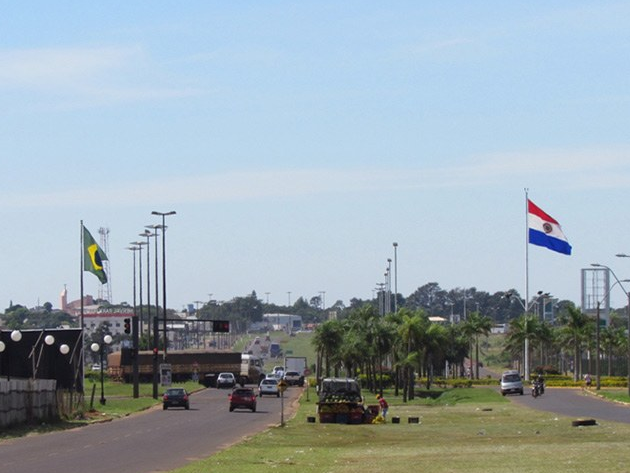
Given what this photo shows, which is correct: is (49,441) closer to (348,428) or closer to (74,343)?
(348,428)

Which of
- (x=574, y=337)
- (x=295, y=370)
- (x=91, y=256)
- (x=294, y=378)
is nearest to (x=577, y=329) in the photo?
(x=574, y=337)

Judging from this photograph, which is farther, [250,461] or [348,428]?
[348,428]

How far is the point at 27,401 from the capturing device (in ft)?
185

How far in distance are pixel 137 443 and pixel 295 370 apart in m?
86.7

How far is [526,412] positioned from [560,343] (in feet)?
308

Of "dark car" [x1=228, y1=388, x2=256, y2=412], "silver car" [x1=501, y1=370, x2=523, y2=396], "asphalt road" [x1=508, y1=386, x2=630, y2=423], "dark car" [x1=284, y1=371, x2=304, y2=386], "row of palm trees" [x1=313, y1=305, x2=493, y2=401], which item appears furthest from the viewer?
"dark car" [x1=284, y1=371, x2=304, y2=386]

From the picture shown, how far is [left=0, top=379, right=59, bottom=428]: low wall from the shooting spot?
52.3 m

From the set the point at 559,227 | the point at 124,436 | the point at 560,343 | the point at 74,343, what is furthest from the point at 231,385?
the point at 124,436

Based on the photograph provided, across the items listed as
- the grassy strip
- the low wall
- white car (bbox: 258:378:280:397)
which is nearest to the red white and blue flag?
white car (bbox: 258:378:280:397)

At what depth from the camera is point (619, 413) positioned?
203 ft

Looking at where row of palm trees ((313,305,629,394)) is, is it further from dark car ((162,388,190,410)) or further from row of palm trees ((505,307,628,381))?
dark car ((162,388,190,410))

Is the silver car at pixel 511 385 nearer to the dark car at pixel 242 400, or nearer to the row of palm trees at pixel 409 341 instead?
the row of palm trees at pixel 409 341

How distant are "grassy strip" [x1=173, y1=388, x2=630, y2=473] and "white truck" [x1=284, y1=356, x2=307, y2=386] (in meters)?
62.0

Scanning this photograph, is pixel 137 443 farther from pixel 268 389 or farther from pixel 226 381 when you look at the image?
pixel 226 381
